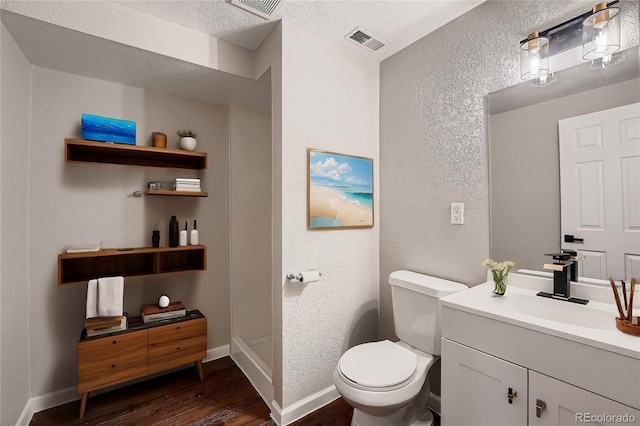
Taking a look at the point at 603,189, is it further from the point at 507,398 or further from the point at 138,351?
the point at 138,351

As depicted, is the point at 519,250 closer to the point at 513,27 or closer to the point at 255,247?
the point at 513,27

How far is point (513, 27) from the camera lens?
1.50 metres

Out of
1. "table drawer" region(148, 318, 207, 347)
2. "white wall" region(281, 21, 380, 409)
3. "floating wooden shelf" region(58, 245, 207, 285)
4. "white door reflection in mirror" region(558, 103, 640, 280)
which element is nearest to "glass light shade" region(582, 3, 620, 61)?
"white door reflection in mirror" region(558, 103, 640, 280)

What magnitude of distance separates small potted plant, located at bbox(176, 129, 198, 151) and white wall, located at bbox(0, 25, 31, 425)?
87 centimetres

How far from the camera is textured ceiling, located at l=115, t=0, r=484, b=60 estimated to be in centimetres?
163

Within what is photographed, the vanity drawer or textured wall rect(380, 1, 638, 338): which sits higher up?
textured wall rect(380, 1, 638, 338)

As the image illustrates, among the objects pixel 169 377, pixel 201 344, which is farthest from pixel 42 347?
pixel 201 344

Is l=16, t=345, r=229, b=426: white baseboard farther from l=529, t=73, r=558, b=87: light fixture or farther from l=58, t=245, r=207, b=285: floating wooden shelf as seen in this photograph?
l=529, t=73, r=558, b=87: light fixture

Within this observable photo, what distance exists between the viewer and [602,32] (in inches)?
48.1

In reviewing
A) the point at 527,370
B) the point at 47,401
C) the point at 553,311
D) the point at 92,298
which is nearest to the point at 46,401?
the point at 47,401

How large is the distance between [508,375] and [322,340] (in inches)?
43.5

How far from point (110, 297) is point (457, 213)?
88.1 inches

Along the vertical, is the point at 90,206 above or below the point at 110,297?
above

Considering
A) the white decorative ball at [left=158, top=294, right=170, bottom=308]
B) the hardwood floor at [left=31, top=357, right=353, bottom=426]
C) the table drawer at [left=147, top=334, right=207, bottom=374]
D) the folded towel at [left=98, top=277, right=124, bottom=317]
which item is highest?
the folded towel at [left=98, top=277, right=124, bottom=317]
